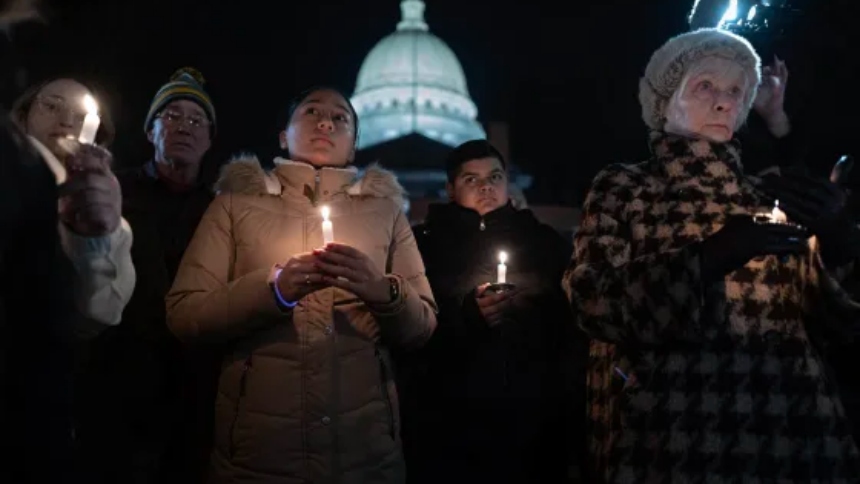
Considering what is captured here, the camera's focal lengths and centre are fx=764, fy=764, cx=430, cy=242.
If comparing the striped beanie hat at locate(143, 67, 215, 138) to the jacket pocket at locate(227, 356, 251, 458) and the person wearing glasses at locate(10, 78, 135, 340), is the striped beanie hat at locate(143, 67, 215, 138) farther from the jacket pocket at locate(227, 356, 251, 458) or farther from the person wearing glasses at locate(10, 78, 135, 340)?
the person wearing glasses at locate(10, 78, 135, 340)

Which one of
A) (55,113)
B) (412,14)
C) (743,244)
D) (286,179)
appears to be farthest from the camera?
(412,14)

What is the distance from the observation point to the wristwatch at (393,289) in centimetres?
282

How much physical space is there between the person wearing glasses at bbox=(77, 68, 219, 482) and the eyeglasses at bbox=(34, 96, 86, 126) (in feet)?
2.39

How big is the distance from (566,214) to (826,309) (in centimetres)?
715

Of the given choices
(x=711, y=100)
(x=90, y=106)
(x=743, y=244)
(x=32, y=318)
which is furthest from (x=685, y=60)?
(x=32, y=318)

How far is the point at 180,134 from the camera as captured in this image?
13.2 ft

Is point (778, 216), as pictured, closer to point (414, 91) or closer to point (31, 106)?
point (31, 106)

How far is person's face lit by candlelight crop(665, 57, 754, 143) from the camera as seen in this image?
9.04 ft

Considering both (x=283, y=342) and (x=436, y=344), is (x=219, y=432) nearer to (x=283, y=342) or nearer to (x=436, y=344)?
(x=283, y=342)

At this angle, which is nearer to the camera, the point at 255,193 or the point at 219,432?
the point at 219,432

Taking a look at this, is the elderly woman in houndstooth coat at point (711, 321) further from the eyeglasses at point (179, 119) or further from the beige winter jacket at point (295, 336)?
the eyeglasses at point (179, 119)

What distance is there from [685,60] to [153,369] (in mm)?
2500

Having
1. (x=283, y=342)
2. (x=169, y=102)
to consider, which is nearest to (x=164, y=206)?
(x=169, y=102)

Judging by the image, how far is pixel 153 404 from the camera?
3.25m
